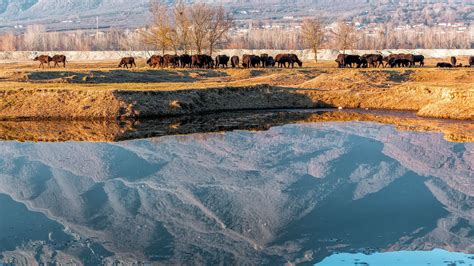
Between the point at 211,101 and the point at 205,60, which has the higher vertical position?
the point at 205,60

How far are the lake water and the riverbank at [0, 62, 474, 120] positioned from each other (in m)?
6.21

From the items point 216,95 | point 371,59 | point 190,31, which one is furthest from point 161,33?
point 216,95

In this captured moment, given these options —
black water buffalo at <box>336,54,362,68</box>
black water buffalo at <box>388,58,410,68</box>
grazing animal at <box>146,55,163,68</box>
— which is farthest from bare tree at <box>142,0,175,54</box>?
black water buffalo at <box>388,58,410,68</box>

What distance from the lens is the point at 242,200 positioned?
18.5 m

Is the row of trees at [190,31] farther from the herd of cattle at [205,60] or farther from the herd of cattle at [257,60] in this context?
the herd of cattle at [257,60]

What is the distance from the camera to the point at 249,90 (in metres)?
37.3

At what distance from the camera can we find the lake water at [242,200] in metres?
14.4

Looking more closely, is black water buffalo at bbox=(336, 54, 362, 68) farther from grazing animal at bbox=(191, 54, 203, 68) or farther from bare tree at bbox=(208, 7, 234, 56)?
bare tree at bbox=(208, 7, 234, 56)

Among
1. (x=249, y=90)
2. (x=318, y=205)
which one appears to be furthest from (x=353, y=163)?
(x=249, y=90)

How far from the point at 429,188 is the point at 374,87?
780 inches

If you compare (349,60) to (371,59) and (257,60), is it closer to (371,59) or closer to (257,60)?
(371,59)

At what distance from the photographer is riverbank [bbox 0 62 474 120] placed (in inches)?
1302

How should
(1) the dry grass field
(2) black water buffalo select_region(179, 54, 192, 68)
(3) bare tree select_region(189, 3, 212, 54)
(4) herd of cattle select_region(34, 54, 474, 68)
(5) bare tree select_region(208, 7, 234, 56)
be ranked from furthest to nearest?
(5) bare tree select_region(208, 7, 234, 56), (3) bare tree select_region(189, 3, 212, 54), (2) black water buffalo select_region(179, 54, 192, 68), (4) herd of cattle select_region(34, 54, 474, 68), (1) the dry grass field

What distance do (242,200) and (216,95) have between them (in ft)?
59.7
